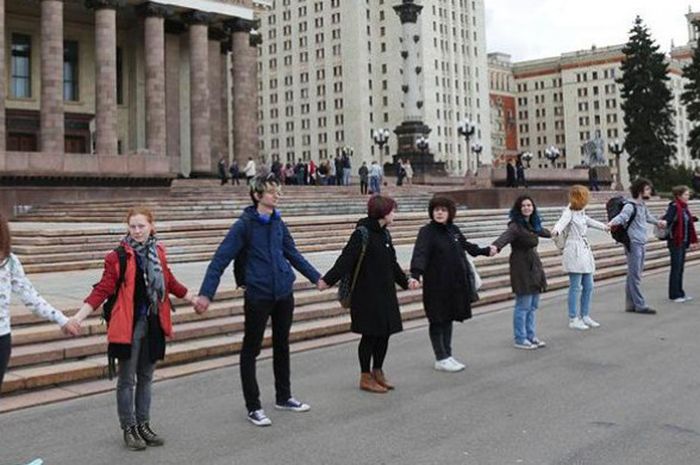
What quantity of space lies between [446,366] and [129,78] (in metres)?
38.8

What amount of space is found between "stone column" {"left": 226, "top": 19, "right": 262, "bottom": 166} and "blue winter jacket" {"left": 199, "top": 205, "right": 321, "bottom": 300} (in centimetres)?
3777

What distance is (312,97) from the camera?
394 ft

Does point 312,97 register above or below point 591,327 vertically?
above

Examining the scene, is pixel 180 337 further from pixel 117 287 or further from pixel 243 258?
pixel 117 287

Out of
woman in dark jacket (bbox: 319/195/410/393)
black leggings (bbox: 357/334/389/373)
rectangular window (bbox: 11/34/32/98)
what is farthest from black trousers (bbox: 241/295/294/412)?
rectangular window (bbox: 11/34/32/98)

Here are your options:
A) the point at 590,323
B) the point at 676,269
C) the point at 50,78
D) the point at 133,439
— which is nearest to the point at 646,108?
the point at 50,78

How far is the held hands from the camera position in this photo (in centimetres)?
554

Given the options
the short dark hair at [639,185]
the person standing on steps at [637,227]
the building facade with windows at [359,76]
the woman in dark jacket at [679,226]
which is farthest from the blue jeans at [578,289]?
the building facade with windows at [359,76]

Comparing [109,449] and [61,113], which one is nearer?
[109,449]

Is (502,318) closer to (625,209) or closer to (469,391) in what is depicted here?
(625,209)

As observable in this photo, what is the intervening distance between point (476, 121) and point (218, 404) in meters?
123

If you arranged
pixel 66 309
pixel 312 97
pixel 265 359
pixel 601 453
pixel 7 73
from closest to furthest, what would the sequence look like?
1. pixel 601 453
2. pixel 265 359
3. pixel 66 309
4. pixel 7 73
5. pixel 312 97

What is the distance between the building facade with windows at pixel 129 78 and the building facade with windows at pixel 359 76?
225 feet

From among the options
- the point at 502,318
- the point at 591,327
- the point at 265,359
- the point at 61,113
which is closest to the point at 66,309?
the point at 265,359
